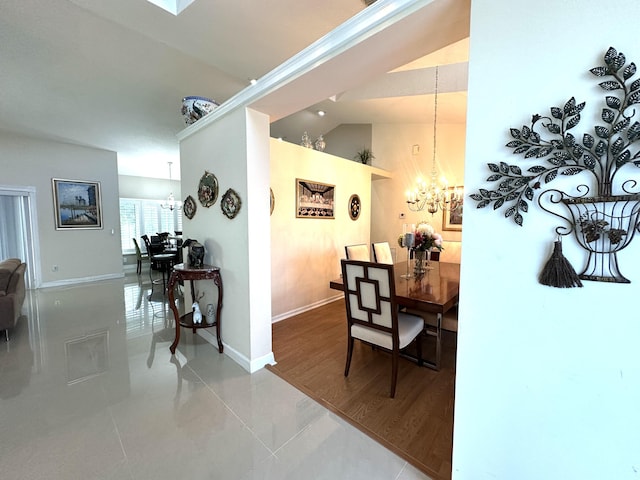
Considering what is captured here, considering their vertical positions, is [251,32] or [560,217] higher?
[251,32]

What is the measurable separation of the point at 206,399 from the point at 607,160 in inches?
98.4

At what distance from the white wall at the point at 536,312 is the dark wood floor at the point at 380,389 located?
16.8 inches

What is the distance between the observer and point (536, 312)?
0.97 meters

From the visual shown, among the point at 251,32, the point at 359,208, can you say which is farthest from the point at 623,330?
the point at 359,208

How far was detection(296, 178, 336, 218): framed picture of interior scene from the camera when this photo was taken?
11.9ft

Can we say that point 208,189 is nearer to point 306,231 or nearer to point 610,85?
point 306,231

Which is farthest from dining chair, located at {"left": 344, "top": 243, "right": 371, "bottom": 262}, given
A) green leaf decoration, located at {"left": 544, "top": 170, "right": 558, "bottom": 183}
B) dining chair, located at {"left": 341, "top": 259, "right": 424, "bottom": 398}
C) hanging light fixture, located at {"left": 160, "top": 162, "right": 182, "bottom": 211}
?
hanging light fixture, located at {"left": 160, "top": 162, "right": 182, "bottom": 211}

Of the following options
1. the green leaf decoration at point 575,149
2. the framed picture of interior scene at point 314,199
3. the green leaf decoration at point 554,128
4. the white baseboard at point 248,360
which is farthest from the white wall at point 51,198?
the green leaf decoration at point 554,128

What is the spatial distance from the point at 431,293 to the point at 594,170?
145cm

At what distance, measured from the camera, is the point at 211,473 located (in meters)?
1.37

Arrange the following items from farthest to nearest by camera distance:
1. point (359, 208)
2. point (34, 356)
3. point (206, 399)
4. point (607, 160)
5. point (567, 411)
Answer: point (359, 208) < point (34, 356) < point (206, 399) < point (567, 411) < point (607, 160)

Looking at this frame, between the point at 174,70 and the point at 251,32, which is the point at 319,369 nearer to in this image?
the point at 251,32

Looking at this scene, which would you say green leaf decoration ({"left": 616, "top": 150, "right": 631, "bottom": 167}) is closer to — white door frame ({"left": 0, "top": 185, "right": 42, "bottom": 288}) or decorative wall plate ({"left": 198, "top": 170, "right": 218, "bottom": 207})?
decorative wall plate ({"left": 198, "top": 170, "right": 218, "bottom": 207})

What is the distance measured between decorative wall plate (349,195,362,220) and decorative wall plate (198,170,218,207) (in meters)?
2.40
